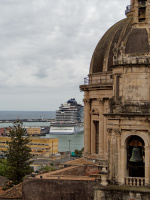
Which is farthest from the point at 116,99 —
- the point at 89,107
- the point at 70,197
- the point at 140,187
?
the point at 89,107

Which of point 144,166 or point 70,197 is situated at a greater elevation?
point 144,166

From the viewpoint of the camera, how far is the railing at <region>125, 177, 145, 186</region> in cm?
1662

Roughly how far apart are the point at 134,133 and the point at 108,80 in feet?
47.4

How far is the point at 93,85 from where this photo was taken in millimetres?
32188

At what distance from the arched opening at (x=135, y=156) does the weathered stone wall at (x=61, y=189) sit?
5.37 metres

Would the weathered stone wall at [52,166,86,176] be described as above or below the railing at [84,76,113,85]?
below

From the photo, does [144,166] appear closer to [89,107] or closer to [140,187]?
[140,187]

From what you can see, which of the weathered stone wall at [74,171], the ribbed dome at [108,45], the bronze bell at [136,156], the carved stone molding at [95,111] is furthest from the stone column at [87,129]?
the bronze bell at [136,156]

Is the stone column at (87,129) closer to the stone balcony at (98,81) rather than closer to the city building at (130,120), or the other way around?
the stone balcony at (98,81)

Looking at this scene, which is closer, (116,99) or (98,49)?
(116,99)

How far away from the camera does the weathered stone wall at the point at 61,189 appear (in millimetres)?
22938

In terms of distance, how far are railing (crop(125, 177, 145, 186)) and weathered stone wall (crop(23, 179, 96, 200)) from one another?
6.20 m

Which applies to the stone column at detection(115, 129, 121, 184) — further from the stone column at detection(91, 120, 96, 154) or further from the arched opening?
the stone column at detection(91, 120, 96, 154)

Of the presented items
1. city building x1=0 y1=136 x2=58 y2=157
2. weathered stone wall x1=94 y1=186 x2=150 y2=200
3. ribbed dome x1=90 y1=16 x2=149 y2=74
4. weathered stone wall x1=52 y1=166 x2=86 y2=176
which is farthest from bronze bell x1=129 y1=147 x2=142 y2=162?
city building x1=0 y1=136 x2=58 y2=157
